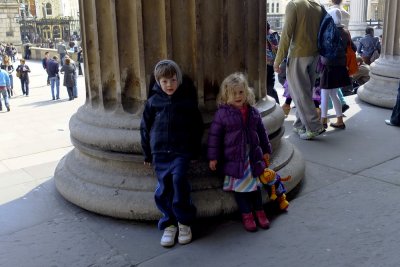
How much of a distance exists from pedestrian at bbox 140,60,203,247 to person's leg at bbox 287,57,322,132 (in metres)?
2.40

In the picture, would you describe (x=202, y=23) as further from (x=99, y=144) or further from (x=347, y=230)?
(x=347, y=230)

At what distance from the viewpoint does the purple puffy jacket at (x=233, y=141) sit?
134 inches

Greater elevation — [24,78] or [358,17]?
[358,17]

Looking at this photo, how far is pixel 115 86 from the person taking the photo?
12.9ft

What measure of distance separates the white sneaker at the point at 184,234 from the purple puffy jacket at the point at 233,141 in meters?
0.51

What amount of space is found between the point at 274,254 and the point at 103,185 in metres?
1.47

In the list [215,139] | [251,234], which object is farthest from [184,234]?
[215,139]

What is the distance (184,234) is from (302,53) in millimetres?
2932

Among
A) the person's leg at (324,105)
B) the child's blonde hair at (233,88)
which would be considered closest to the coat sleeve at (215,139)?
the child's blonde hair at (233,88)

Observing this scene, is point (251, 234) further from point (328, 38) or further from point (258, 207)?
point (328, 38)

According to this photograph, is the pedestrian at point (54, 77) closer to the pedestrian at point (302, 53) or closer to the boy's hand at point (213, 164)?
the pedestrian at point (302, 53)

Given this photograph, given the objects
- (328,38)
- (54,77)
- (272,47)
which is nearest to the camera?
(328,38)

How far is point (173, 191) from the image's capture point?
334 centimetres

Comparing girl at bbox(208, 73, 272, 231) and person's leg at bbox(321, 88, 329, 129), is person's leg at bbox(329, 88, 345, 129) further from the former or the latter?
girl at bbox(208, 73, 272, 231)
